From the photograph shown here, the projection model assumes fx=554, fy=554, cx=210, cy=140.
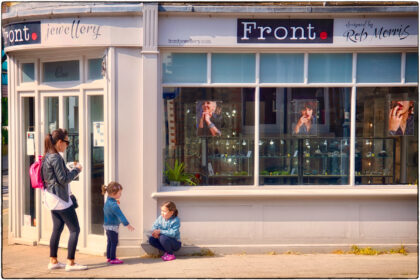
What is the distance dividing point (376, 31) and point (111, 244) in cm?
488

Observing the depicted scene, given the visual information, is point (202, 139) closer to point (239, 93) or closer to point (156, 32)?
point (239, 93)

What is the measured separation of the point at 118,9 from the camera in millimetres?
7871

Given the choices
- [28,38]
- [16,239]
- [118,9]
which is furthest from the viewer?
[16,239]

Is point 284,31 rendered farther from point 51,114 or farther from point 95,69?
point 51,114

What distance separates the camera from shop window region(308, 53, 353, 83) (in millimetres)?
8273

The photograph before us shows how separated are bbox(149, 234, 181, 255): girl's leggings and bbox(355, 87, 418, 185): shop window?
2962mm

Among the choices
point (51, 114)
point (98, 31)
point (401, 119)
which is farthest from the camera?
point (51, 114)

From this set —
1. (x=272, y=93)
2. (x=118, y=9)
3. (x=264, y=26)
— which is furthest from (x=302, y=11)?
(x=118, y=9)

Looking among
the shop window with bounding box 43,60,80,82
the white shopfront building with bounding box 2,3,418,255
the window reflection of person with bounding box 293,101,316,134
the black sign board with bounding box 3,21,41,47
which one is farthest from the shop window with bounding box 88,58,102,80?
the window reflection of person with bounding box 293,101,316,134

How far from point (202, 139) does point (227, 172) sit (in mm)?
643

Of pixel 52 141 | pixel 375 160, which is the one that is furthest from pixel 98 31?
pixel 375 160

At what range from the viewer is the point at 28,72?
8.95 metres

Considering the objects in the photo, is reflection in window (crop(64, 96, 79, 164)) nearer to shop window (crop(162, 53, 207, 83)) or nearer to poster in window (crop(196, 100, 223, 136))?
shop window (crop(162, 53, 207, 83))

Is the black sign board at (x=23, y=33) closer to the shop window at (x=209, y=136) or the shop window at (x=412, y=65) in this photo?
the shop window at (x=209, y=136)
